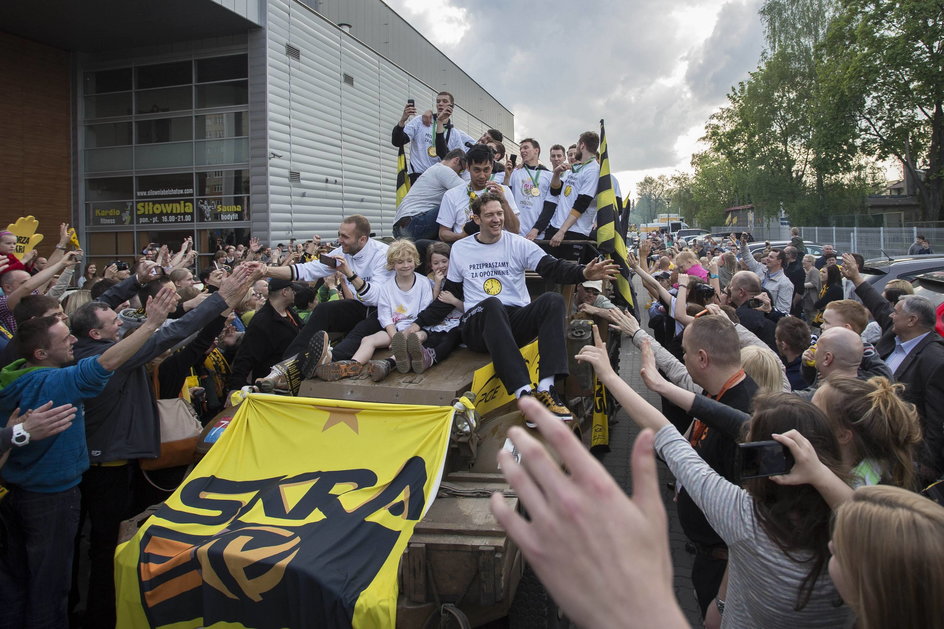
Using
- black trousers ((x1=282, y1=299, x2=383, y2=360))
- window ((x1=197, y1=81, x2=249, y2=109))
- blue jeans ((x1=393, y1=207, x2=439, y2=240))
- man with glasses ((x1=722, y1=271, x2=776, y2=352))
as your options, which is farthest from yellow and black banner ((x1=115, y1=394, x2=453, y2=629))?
window ((x1=197, y1=81, x2=249, y2=109))

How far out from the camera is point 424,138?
9273 mm

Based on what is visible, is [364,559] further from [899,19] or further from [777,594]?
[899,19]

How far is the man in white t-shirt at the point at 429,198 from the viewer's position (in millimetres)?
7984

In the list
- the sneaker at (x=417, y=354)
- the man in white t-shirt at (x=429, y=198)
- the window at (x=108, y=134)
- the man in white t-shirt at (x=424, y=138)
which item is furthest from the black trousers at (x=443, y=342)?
the window at (x=108, y=134)

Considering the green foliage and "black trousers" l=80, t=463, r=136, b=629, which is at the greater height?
the green foliage

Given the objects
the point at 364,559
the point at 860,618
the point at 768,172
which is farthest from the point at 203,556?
the point at 768,172

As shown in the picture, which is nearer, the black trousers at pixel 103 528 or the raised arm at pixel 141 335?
the raised arm at pixel 141 335

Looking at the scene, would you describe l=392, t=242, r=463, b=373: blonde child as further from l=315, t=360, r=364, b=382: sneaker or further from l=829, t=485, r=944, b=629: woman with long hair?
l=829, t=485, r=944, b=629: woman with long hair

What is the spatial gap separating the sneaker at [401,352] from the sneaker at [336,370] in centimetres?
32

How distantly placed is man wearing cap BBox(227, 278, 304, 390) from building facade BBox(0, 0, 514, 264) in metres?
14.2

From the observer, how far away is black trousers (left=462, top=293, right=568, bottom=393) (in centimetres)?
490

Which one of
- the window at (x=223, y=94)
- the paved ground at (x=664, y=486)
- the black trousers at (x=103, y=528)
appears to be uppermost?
the window at (x=223, y=94)

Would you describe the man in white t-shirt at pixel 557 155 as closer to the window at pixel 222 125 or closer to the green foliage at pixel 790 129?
the window at pixel 222 125

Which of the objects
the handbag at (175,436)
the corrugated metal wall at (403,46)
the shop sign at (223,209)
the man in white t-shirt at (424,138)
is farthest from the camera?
the corrugated metal wall at (403,46)
